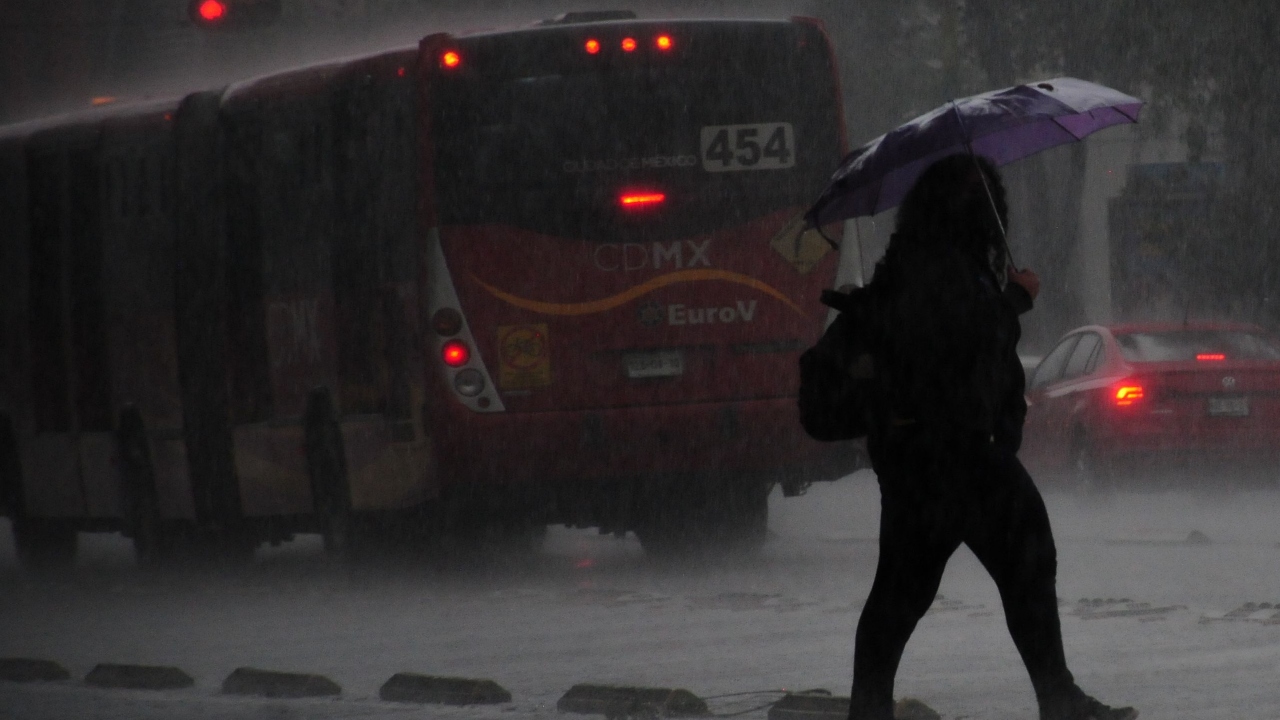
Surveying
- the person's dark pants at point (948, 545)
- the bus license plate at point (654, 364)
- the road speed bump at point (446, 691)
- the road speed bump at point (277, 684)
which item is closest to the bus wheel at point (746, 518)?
the bus license plate at point (654, 364)

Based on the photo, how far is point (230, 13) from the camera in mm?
18797

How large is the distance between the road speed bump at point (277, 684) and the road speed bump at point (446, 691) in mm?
285

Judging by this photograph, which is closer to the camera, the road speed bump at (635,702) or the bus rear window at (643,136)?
the road speed bump at (635,702)

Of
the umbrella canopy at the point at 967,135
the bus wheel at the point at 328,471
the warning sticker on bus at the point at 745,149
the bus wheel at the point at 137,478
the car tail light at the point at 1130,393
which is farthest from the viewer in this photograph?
the car tail light at the point at 1130,393

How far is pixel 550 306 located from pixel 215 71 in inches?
1482

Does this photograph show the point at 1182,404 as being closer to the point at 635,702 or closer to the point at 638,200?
the point at 638,200

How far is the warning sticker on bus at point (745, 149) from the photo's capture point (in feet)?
45.0

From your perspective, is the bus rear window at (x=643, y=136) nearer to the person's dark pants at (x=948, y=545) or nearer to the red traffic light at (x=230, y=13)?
the red traffic light at (x=230, y=13)

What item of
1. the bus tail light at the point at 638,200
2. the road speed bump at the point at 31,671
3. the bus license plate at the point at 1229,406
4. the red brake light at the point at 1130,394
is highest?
the bus tail light at the point at 638,200

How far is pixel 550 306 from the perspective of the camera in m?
13.4

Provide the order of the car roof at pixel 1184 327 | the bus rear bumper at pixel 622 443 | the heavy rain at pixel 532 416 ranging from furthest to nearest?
the car roof at pixel 1184 327 → the bus rear bumper at pixel 622 443 → the heavy rain at pixel 532 416

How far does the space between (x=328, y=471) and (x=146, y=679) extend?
4843mm

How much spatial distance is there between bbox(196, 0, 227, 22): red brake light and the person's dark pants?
1334 cm

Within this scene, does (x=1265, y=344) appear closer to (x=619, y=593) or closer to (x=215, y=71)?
(x=619, y=593)
